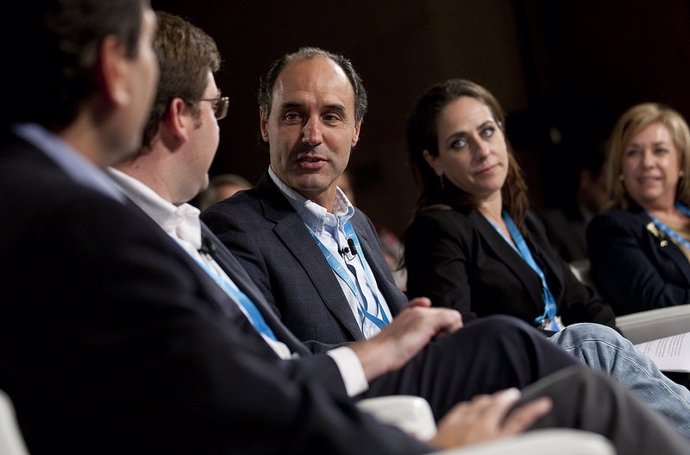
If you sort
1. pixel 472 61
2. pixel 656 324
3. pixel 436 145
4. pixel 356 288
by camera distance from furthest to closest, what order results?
pixel 472 61
pixel 436 145
pixel 656 324
pixel 356 288

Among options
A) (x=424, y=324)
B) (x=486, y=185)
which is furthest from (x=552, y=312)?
(x=424, y=324)

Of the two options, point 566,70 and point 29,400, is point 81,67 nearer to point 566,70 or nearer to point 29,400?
point 29,400

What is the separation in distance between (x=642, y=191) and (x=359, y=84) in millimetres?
1634

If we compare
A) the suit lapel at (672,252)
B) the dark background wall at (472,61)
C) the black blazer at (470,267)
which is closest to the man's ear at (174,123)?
the black blazer at (470,267)

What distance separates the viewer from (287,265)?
104 inches

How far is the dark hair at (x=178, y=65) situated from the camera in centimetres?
203

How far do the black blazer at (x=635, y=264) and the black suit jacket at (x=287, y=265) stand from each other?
5.77 feet

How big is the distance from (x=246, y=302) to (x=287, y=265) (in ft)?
1.68

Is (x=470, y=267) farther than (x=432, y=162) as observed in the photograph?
No

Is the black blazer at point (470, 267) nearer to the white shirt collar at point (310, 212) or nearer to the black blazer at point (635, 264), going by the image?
the white shirt collar at point (310, 212)

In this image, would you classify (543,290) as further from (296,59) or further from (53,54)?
(53,54)

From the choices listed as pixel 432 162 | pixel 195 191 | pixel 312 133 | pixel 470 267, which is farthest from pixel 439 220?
pixel 195 191

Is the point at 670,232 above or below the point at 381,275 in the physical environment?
below

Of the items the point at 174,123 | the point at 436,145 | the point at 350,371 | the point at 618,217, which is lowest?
the point at 618,217
